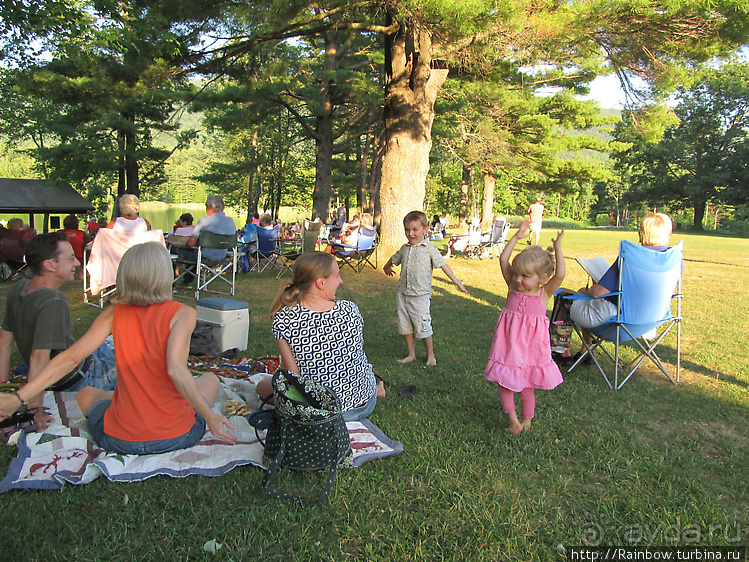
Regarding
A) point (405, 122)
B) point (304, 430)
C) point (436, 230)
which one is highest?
point (405, 122)

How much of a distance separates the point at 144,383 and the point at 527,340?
219 cm

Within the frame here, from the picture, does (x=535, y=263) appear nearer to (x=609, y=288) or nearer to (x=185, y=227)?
(x=609, y=288)

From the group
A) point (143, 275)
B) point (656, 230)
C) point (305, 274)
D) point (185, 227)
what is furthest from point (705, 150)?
point (143, 275)

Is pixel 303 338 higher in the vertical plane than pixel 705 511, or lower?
higher

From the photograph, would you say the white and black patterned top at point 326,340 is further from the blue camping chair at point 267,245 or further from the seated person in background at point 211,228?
the blue camping chair at point 267,245

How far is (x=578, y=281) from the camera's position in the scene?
9375 mm

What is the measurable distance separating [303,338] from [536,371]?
1432 mm

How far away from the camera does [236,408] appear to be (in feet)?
11.1

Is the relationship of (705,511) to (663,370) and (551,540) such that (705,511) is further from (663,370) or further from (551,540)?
(663,370)

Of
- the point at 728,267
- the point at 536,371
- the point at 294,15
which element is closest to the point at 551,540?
the point at 536,371

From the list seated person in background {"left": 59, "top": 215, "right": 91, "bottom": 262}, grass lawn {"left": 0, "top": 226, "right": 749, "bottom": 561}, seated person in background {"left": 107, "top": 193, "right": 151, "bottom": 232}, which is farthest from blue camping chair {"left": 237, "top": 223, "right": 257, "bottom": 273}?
grass lawn {"left": 0, "top": 226, "right": 749, "bottom": 561}

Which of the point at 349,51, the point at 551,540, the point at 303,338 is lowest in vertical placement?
the point at 551,540

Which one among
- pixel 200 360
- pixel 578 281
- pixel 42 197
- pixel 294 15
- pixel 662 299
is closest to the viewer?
pixel 662 299

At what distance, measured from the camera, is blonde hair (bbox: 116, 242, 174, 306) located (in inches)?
92.4
